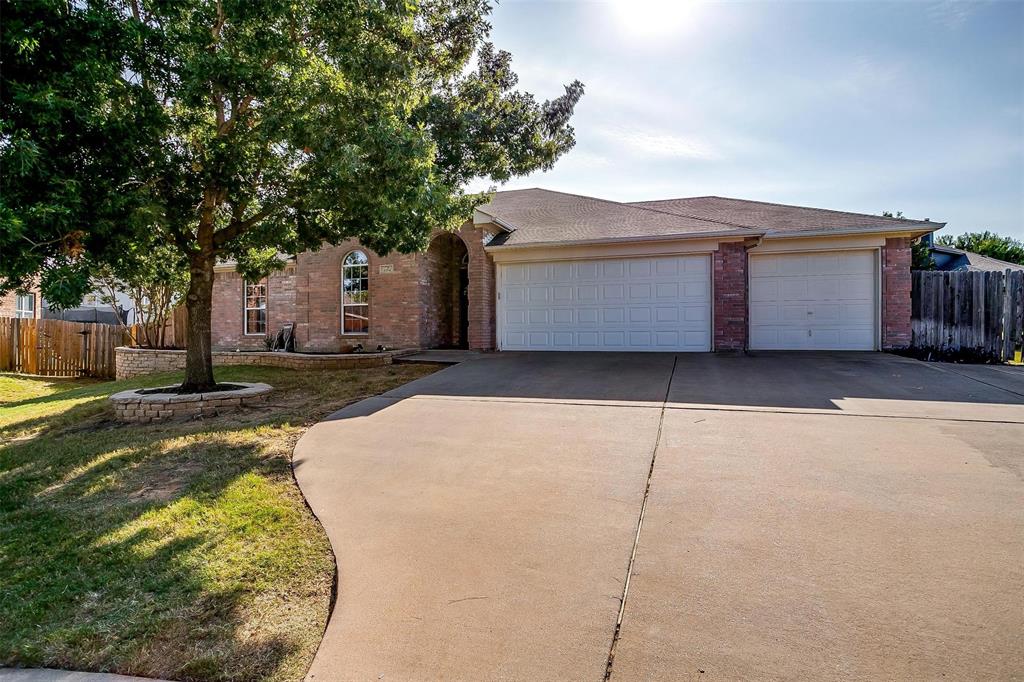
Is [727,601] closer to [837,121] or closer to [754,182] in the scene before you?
[837,121]

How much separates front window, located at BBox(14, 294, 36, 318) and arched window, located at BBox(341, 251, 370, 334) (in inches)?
689

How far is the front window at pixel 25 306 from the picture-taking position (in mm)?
22500

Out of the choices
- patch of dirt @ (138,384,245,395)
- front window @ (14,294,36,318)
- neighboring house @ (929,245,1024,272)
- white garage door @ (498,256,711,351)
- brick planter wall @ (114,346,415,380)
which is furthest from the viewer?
front window @ (14,294,36,318)

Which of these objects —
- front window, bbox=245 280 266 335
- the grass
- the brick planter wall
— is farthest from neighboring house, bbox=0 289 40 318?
the grass

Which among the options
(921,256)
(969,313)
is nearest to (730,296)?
(969,313)

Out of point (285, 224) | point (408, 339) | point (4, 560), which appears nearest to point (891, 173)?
point (408, 339)

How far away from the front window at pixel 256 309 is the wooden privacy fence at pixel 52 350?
426 centimetres

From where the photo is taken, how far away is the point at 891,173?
14094 millimetres

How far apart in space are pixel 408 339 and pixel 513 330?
2.94m

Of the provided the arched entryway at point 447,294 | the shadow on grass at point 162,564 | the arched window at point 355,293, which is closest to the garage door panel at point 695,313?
the arched entryway at point 447,294

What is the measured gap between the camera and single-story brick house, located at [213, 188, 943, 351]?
11.8 metres

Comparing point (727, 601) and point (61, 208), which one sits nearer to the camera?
point (727, 601)

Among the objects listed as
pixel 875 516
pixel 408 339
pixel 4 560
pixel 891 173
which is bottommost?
pixel 4 560

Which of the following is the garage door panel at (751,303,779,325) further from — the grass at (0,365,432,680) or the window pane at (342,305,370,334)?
the grass at (0,365,432,680)
